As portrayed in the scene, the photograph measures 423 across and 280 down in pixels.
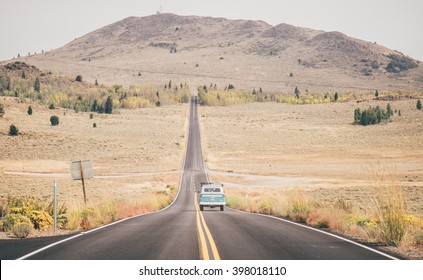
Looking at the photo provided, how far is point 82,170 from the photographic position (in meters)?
21.5

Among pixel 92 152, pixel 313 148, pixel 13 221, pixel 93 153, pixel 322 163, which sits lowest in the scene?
pixel 322 163

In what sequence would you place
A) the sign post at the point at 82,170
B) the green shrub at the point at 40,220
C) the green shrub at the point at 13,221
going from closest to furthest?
the green shrub at the point at 13,221 < the green shrub at the point at 40,220 < the sign post at the point at 82,170

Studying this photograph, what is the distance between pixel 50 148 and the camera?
98688 millimetres

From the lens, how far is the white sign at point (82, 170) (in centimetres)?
2152

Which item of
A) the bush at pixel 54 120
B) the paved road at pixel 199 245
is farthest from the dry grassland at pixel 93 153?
the paved road at pixel 199 245

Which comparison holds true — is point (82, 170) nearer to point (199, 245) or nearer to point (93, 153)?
point (199, 245)

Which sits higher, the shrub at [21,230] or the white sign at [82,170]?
the white sign at [82,170]

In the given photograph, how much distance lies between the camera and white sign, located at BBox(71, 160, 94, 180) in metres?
21.5

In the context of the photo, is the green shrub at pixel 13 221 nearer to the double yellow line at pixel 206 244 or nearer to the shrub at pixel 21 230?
the shrub at pixel 21 230

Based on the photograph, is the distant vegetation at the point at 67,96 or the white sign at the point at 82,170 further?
the distant vegetation at the point at 67,96

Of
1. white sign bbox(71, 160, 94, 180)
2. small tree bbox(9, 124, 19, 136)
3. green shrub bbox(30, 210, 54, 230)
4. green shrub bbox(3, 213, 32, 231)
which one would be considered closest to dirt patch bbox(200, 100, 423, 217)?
white sign bbox(71, 160, 94, 180)

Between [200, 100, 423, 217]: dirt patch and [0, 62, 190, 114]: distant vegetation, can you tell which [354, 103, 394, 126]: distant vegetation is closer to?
[200, 100, 423, 217]: dirt patch

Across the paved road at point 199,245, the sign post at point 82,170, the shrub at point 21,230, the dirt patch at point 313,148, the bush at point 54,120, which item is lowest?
the dirt patch at point 313,148

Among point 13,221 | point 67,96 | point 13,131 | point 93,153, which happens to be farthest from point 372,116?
point 13,221
